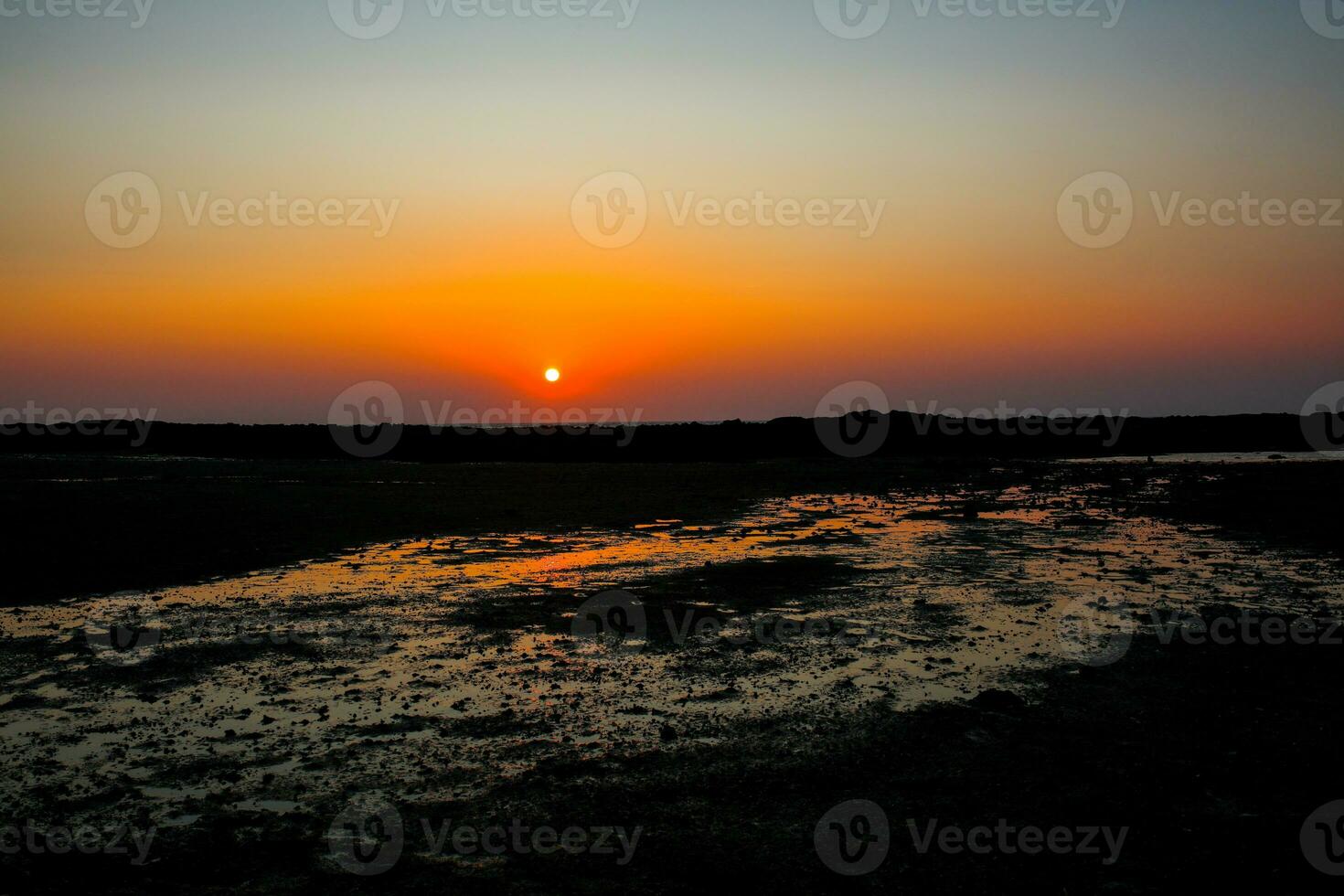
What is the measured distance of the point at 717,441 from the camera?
289 feet

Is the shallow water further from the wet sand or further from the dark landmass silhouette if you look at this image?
the dark landmass silhouette

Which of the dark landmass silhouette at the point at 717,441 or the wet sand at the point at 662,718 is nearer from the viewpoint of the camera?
the wet sand at the point at 662,718

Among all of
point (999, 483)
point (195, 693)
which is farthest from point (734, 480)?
point (195, 693)

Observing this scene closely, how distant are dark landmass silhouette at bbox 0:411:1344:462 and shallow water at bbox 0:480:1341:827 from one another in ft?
181

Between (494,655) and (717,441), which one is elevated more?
(717,441)

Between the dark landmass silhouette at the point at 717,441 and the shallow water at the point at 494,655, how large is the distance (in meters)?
55.1

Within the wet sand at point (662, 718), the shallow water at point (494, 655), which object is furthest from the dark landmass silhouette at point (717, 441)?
the wet sand at point (662, 718)

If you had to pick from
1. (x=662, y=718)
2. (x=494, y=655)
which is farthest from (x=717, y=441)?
(x=662, y=718)

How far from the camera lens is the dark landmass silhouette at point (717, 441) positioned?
79.3 meters

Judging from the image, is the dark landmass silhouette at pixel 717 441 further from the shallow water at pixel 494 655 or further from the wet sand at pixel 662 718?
the wet sand at pixel 662 718

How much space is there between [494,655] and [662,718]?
10.4 feet

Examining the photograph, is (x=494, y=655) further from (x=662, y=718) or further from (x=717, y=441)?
(x=717, y=441)

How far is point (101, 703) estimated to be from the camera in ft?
30.5

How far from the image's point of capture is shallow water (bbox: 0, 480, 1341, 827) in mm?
7695
